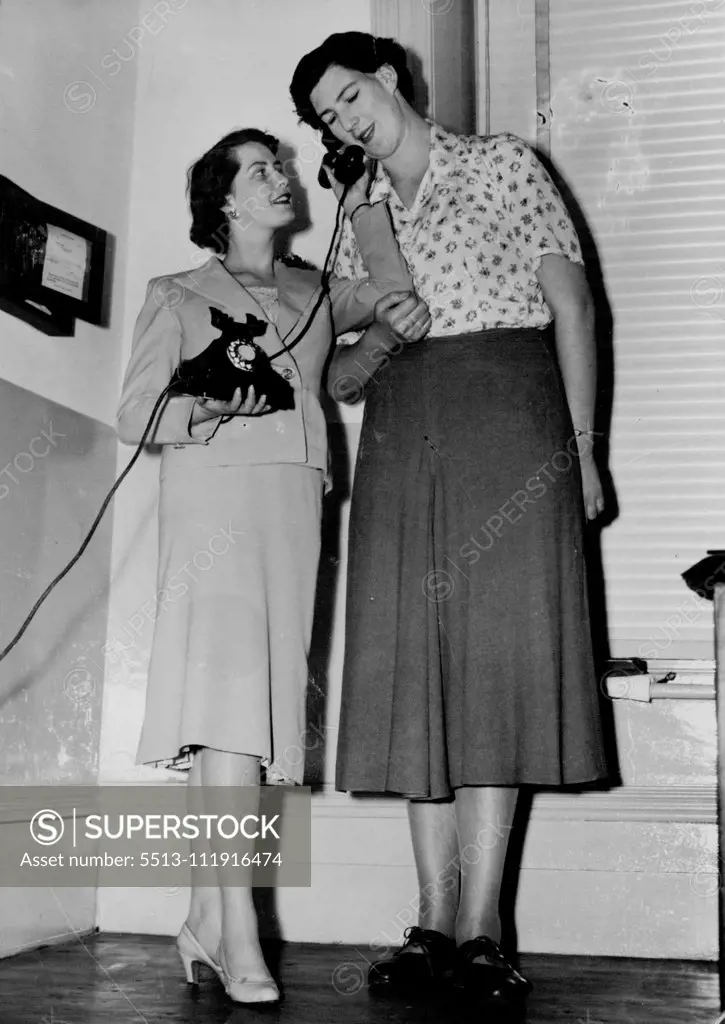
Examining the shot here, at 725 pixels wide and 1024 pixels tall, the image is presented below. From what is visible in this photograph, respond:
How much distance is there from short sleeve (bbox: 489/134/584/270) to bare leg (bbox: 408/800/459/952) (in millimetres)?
892

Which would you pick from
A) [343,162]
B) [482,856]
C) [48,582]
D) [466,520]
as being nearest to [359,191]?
[343,162]

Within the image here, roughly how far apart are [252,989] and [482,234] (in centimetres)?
119

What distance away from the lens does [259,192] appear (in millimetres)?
1825

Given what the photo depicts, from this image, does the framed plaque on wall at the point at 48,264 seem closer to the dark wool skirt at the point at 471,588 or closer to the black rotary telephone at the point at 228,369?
the black rotary telephone at the point at 228,369

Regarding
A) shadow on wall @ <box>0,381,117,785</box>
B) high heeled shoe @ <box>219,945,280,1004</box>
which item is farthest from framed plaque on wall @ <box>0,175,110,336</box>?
high heeled shoe @ <box>219,945,280,1004</box>

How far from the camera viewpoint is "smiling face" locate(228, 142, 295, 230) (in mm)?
1820

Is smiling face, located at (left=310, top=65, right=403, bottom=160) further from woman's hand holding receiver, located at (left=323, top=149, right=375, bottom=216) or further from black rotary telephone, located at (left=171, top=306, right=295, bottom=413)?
black rotary telephone, located at (left=171, top=306, right=295, bottom=413)

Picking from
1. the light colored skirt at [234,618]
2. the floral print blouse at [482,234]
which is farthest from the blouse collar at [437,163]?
the light colored skirt at [234,618]

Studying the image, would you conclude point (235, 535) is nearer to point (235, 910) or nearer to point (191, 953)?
point (235, 910)

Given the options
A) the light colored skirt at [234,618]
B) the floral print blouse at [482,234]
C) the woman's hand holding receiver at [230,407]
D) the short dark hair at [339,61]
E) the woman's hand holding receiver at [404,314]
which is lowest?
the light colored skirt at [234,618]

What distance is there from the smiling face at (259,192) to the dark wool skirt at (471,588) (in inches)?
12.2

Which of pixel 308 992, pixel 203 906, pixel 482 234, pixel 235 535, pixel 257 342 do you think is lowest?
pixel 308 992

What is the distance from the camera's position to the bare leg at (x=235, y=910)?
157 centimetres

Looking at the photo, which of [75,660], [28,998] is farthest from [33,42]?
[28,998]
